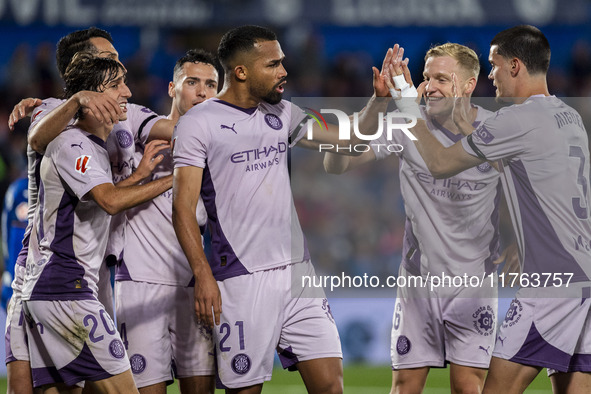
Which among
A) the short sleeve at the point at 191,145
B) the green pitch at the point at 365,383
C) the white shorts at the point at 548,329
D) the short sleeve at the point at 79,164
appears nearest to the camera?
the white shorts at the point at 548,329

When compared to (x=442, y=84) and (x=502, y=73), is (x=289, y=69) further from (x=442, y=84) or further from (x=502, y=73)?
(x=502, y=73)

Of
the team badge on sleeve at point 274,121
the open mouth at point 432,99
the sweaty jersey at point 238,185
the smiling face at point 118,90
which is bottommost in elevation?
the sweaty jersey at point 238,185

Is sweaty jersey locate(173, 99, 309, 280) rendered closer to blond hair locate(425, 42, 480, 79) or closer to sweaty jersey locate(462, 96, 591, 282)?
sweaty jersey locate(462, 96, 591, 282)

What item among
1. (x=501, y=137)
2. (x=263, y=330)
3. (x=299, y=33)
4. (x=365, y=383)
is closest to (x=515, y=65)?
(x=501, y=137)

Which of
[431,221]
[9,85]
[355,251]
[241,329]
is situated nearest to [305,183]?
[355,251]

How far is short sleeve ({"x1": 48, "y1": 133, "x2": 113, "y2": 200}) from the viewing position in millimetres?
4465

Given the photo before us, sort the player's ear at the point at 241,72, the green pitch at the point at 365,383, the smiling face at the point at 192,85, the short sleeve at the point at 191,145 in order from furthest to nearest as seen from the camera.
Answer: the green pitch at the point at 365,383 → the smiling face at the point at 192,85 → the player's ear at the point at 241,72 → the short sleeve at the point at 191,145

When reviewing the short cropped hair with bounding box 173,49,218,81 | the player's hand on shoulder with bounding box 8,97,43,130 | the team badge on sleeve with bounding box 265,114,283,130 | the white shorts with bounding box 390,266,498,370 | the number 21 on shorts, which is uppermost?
the short cropped hair with bounding box 173,49,218,81

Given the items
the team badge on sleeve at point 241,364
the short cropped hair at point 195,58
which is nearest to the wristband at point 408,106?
the short cropped hair at point 195,58

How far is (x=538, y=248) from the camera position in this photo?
454 centimetres

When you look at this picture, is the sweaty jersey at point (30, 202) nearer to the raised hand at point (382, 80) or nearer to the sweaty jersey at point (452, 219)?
the raised hand at point (382, 80)

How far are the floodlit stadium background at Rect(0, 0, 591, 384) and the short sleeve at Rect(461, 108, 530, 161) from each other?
9763 millimetres

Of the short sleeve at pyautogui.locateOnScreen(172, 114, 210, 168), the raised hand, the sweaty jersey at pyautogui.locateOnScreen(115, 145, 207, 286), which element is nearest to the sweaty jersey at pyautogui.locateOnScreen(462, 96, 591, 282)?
the raised hand

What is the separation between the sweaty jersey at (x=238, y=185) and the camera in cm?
464
